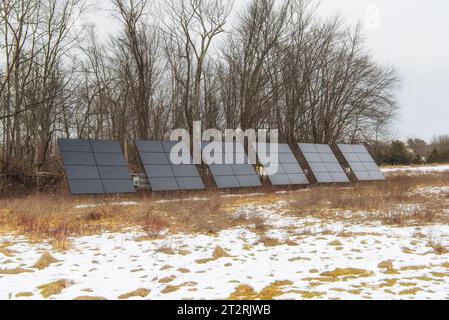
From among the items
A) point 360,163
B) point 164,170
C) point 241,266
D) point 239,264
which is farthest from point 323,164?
point 241,266

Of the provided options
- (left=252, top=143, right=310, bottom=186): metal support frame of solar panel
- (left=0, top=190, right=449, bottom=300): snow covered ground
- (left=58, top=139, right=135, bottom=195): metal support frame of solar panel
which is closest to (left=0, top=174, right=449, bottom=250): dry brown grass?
(left=58, top=139, right=135, bottom=195): metal support frame of solar panel

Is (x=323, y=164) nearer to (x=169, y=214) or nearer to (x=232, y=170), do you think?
(x=232, y=170)

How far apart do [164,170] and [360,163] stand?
41.0ft

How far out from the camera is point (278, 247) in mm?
6629

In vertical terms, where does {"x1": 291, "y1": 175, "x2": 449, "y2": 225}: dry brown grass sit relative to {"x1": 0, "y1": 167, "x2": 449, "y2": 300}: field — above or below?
above

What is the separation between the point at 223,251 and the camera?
6.16 meters

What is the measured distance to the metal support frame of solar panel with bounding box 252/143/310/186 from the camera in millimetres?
17500

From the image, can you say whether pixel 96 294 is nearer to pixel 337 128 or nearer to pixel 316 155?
pixel 316 155

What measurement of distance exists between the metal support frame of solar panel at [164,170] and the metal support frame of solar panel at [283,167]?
154 inches

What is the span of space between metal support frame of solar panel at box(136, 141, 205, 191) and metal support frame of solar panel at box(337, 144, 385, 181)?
392 inches

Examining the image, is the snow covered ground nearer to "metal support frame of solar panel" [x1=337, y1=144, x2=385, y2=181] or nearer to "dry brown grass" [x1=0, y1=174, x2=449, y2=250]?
"dry brown grass" [x1=0, y1=174, x2=449, y2=250]

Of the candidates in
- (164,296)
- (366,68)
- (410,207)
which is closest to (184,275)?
(164,296)

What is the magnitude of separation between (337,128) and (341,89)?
3320mm
